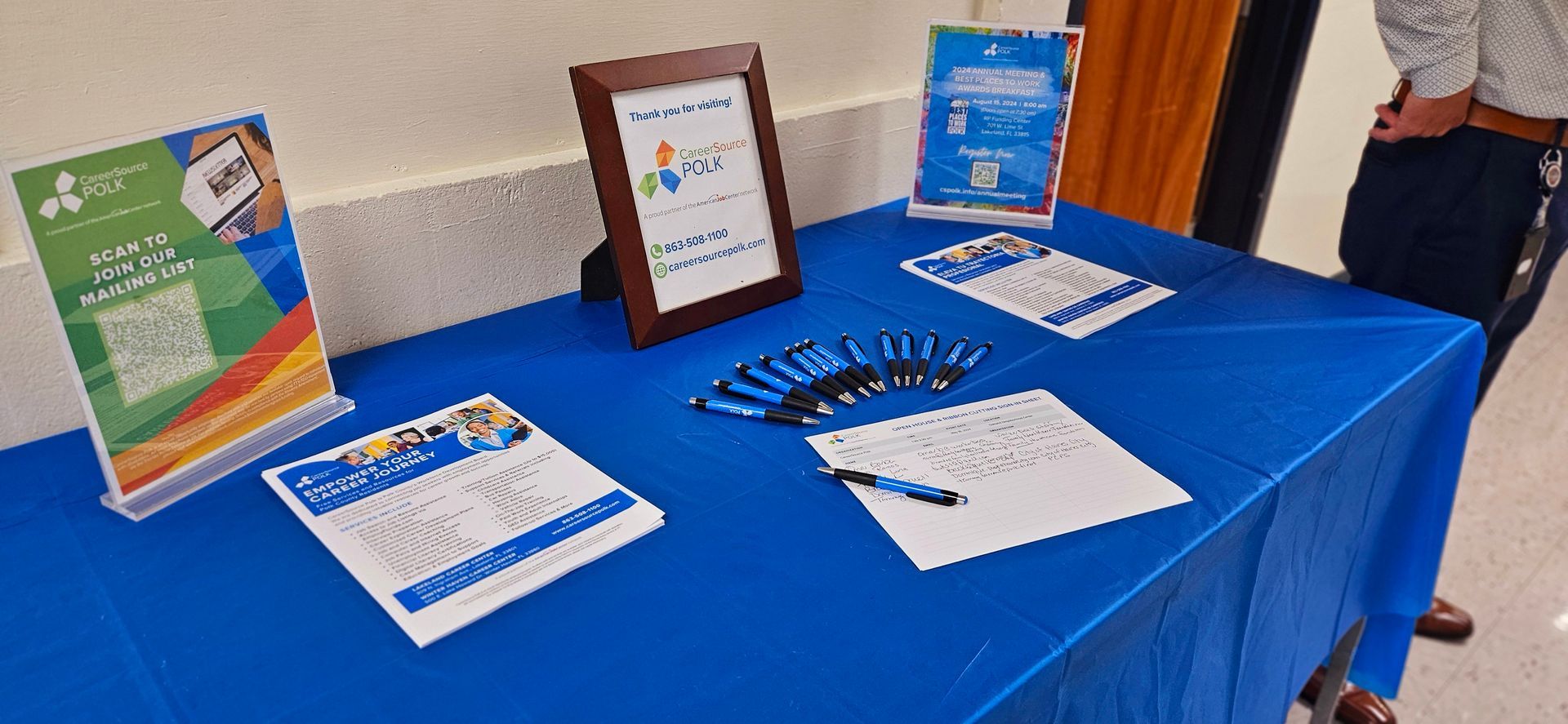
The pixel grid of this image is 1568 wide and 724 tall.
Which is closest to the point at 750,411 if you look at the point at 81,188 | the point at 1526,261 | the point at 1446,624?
the point at 81,188

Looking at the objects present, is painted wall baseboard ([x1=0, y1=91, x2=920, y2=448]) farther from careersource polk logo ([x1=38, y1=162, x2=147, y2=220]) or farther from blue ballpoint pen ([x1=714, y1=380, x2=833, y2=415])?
blue ballpoint pen ([x1=714, y1=380, x2=833, y2=415])

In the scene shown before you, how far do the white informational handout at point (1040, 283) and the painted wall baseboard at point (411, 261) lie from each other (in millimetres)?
322

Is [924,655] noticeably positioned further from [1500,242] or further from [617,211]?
[1500,242]

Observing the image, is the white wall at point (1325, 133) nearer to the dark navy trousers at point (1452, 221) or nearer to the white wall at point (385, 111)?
the dark navy trousers at point (1452, 221)

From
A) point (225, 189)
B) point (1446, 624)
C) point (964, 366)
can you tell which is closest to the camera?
point (225, 189)

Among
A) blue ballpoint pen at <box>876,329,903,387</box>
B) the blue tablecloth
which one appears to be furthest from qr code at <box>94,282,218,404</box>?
blue ballpoint pen at <box>876,329,903,387</box>

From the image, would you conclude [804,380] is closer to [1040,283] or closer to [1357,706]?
[1040,283]

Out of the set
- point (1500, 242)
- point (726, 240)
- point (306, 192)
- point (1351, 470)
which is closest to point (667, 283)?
point (726, 240)

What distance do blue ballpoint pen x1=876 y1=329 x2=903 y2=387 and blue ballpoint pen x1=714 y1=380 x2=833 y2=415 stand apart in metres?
0.09

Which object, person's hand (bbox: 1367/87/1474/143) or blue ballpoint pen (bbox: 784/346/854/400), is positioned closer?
blue ballpoint pen (bbox: 784/346/854/400)

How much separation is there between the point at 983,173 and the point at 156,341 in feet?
3.64

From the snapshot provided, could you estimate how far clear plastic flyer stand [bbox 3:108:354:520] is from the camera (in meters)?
0.70

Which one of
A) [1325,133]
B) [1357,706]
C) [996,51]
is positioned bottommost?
[1357,706]

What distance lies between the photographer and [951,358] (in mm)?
1054
